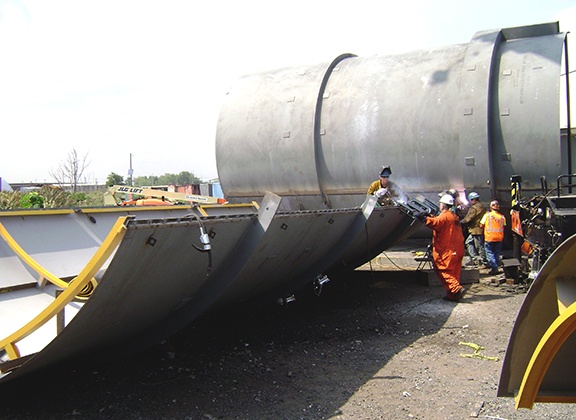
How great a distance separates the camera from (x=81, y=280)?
11.0ft

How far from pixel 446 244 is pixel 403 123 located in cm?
261

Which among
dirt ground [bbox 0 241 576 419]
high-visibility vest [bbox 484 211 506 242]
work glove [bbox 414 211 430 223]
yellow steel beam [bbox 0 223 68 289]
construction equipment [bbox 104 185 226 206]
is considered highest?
Answer: yellow steel beam [bbox 0 223 68 289]

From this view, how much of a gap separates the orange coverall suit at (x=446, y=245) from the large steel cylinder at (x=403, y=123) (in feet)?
5.81

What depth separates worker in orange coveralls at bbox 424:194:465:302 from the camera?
693cm

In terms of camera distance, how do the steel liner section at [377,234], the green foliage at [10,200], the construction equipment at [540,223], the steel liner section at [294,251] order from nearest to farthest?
the steel liner section at [294,251]
the construction equipment at [540,223]
the steel liner section at [377,234]
the green foliage at [10,200]

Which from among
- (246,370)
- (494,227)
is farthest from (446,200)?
(246,370)

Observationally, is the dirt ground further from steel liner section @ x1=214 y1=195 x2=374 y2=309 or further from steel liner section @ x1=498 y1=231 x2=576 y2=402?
steel liner section @ x1=498 y1=231 x2=576 y2=402

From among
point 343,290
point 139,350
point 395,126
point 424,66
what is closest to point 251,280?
point 139,350

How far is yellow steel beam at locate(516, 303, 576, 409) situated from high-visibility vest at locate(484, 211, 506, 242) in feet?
20.6

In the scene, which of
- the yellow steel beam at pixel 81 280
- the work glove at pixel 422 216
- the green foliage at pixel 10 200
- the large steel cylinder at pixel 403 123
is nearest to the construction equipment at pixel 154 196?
the green foliage at pixel 10 200

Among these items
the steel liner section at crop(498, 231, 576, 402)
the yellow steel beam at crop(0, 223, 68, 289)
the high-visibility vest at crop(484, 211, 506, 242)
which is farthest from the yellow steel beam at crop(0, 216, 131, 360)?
the high-visibility vest at crop(484, 211, 506, 242)

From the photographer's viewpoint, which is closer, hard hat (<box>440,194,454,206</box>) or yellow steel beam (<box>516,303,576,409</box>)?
yellow steel beam (<box>516,303,576,409</box>)

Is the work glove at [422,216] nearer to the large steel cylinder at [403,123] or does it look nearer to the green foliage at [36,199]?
the large steel cylinder at [403,123]

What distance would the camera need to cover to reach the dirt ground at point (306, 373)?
3.79 m
